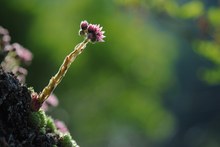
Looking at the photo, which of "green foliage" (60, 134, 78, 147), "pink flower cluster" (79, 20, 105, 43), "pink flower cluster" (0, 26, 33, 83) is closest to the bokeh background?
"pink flower cluster" (0, 26, 33, 83)

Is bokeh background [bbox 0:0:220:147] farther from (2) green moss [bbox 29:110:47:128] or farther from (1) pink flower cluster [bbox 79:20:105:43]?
(2) green moss [bbox 29:110:47:128]

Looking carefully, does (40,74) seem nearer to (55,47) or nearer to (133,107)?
(55,47)

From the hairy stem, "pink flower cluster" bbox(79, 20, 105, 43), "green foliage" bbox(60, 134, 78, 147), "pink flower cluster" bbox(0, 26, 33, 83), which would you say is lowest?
"green foliage" bbox(60, 134, 78, 147)

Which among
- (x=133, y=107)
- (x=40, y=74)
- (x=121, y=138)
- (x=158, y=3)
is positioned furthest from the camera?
(x=121, y=138)

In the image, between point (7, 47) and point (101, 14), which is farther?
point (101, 14)

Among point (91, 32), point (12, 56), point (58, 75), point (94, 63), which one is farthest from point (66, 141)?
point (94, 63)

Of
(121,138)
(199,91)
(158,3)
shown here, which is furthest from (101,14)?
(199,91)

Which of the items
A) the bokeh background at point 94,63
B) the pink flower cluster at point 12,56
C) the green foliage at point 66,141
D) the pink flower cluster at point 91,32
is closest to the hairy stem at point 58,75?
the pink flower cluster at point 91,32

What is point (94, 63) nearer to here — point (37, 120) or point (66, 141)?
point (66, 141)
